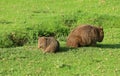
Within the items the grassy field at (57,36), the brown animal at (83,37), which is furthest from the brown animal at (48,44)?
the brown animal at (83,37)

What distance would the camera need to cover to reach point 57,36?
1426 cm

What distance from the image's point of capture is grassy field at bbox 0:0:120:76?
9.94m

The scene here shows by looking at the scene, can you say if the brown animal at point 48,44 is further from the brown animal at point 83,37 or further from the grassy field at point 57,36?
the brown animal at point 83,37

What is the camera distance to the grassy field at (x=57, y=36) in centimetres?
994

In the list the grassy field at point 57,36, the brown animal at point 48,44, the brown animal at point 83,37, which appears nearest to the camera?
the grassy field at point 57,36

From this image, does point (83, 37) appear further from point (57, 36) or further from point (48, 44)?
point (57, 36)

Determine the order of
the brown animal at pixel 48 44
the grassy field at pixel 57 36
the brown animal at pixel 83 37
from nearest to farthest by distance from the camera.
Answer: the grassy field at pixel 57 36 < the brown animal at pixel 48 44 < the brown animal at pixel 83 37

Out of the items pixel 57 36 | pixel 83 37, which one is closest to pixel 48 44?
pixel 83 37

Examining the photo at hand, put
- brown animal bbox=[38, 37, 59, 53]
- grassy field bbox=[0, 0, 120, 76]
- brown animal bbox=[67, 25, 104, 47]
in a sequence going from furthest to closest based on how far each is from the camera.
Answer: brown animal bbox=[67, 25, 104, 47], brown animal bbox=[38, 37, 59, 53], grassy field bbox=[0, 0, 120, 76]

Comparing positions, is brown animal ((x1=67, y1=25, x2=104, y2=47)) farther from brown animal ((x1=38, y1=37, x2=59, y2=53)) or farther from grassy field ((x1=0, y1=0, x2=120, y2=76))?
brown animal ((x1=38, y1=37, x2=59, y2=53))

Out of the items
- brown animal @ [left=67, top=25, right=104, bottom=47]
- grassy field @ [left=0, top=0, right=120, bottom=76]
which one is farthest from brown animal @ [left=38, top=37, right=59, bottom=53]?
brown animal @ [left=67, top=25, right=104, bottom=47]

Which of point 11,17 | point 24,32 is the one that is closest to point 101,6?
point 11,17

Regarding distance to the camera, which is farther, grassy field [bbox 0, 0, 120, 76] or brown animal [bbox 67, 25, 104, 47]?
brown animal [bbox 67, 25, 104, 47]

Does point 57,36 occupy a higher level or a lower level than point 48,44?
lower
